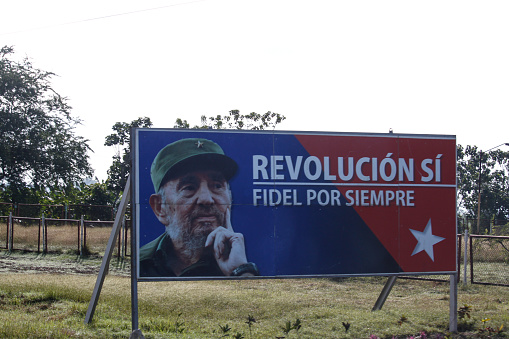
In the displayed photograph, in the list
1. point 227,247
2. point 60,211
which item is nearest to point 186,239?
point 227,247

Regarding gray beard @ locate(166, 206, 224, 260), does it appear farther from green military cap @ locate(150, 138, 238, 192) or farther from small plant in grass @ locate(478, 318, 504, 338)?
small plant in grass @ locate(478, 318, 504, 338)

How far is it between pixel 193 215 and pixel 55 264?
11083 mm

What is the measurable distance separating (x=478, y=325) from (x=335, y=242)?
2.45m

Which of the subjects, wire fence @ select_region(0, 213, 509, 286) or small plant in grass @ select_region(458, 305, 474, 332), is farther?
→ wire fence @ select_region(0, 213, 509, 286)

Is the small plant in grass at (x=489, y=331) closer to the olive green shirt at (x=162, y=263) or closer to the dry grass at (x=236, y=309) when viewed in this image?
the dry grass at (x=236, y=309)

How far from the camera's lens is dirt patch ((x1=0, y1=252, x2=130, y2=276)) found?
49.3 feet

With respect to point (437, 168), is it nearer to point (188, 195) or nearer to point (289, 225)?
point (289, 225)

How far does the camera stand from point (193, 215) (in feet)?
23.3

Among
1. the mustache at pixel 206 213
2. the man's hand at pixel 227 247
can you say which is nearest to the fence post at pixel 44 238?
the mustache at pixel 206 213

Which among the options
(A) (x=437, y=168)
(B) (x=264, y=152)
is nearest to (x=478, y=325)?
(A) (x=437, y=168)

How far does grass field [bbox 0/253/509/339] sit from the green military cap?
6.75 feet

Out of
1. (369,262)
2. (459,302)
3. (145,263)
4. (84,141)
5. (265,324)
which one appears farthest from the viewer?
(84,141)

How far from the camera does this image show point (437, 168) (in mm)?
7738

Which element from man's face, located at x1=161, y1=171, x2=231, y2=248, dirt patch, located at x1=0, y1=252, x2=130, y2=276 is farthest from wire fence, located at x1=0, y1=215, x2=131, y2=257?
man's face, located at x1=161, y1=171, x2=231, y2=248
